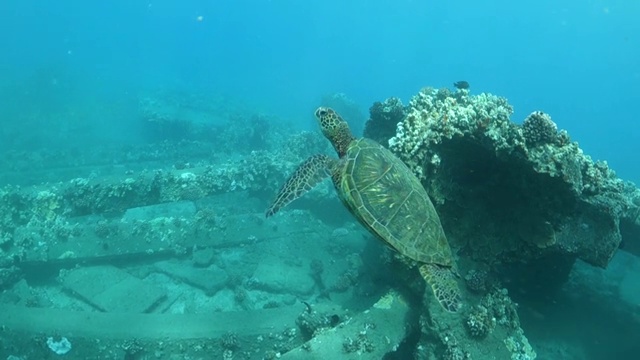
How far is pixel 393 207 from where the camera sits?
593cm

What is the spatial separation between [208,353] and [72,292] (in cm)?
533

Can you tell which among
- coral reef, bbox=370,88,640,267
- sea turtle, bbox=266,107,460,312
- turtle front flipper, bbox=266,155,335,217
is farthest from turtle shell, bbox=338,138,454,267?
coral reef, bbox=370,88,640,267

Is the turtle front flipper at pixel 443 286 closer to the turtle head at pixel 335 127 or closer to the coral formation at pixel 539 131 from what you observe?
the coral formation at pixel 539 131

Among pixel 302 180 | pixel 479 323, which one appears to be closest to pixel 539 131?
pixel 479 323

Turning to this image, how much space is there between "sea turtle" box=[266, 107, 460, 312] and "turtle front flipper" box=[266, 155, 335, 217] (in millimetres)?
17

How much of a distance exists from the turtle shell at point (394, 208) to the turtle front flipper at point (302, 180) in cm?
56

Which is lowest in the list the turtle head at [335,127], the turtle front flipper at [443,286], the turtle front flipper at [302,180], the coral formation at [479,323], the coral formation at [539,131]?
the coral formation at [479,323]

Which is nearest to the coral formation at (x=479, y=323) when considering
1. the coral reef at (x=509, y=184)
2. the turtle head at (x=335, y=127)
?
the coral reef at (x=509, y=184)

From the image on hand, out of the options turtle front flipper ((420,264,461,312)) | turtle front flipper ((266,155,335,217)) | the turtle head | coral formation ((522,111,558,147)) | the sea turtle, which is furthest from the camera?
the turtle head

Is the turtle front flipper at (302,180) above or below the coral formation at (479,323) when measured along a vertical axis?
above

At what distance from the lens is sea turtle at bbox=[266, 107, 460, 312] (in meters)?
5.76

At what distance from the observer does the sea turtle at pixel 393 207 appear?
576 cm

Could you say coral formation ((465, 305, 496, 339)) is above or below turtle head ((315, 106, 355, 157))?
below

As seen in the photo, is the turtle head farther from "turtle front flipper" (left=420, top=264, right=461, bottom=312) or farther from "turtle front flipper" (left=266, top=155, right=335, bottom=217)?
"turtle front flipper" (left=420, top=264, right=461, bottom=312)
